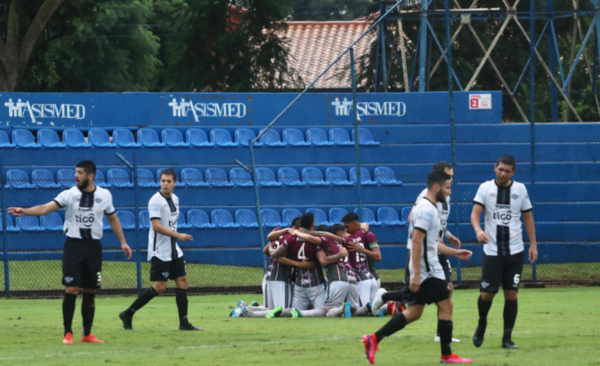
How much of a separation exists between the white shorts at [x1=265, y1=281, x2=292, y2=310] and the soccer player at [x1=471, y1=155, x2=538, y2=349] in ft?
16.8

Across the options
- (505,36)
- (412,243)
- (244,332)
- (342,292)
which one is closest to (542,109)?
(505,36)

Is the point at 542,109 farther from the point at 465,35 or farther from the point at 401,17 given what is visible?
the point at 401,17

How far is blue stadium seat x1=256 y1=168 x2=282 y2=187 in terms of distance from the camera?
2350 cm

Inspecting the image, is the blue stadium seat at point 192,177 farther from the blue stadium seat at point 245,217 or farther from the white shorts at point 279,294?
the white shorts at point 279,294

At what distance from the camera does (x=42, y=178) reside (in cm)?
2291

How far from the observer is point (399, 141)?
2477 centimetres

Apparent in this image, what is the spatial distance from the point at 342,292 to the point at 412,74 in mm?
12235

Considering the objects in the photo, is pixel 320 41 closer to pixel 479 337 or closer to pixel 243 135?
pixel 243 135

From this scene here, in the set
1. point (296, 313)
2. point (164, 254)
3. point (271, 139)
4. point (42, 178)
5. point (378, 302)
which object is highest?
point (271, 139)

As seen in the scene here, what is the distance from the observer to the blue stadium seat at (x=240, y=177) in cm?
2344

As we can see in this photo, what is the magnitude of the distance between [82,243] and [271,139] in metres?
12.8

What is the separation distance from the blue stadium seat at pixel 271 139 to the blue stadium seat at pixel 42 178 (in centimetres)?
470

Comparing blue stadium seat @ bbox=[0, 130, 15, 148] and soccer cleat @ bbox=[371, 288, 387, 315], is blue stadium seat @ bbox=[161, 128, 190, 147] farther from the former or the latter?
soccer cleat @ bbox=[371, 288, 387, 315]

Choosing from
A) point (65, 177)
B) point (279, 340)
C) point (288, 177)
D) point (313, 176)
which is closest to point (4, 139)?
point (65, 177)
